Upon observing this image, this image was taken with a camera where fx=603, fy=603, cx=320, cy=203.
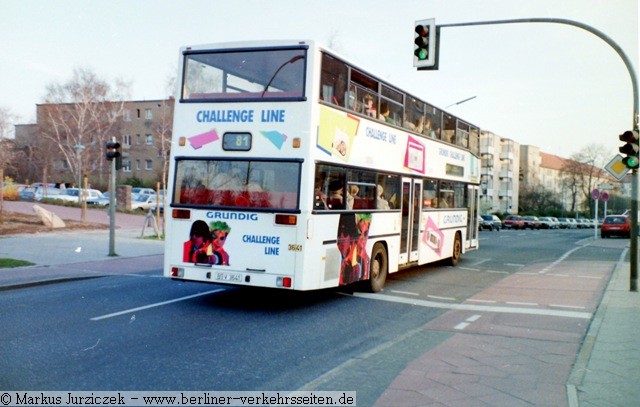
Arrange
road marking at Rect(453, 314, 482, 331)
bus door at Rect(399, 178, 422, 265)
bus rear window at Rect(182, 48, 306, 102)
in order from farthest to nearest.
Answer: bus door at Rect(399, 178, 422, 265) → bus rear window at Rect(182, 48, 306, 102) → road marking at Rect(453, 314, 482, 331)

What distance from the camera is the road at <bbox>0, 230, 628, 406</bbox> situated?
5.95m

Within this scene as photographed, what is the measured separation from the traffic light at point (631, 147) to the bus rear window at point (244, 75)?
7.75 metres

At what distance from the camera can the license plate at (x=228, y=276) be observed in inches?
370

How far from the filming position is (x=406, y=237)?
44.6ft

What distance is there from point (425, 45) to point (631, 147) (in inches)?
193

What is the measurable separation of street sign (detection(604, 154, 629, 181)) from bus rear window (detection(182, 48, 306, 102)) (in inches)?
322

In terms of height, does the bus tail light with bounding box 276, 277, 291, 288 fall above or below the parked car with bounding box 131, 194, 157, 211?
below

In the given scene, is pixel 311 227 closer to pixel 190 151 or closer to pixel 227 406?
pixel 190 151

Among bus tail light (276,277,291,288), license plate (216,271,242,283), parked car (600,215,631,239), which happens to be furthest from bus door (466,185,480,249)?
parked car (600,215,631,239)

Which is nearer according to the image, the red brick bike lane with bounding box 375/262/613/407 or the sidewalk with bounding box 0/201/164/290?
the red brick bike lane with bounding box 375/262/613/407

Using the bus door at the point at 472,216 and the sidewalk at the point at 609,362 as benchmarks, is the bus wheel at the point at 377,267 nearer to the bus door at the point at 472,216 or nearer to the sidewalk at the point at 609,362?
the sidewalk at the point at 609,362

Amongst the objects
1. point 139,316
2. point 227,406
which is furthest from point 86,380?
point 139,316

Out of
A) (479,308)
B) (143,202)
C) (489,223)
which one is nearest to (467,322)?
(479,308)

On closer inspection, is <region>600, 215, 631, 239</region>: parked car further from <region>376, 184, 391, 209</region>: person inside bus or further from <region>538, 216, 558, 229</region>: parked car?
<region>376, 184, 391, 209</region>: person inside bus
